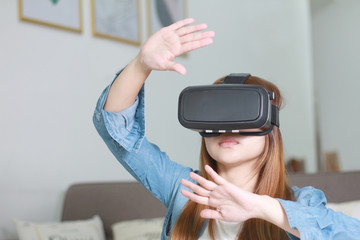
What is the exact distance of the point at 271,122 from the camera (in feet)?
3.20

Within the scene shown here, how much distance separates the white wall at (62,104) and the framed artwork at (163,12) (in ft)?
0.36

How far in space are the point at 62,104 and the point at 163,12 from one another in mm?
900

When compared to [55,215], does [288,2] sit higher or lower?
Result: higher

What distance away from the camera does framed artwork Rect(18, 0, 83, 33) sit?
2.27m

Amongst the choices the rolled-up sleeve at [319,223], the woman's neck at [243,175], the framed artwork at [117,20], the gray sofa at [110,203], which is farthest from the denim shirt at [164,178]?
the framed artwork at [117,20]

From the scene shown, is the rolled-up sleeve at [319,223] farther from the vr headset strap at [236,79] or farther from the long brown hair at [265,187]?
the vr headset strap at [236,79]

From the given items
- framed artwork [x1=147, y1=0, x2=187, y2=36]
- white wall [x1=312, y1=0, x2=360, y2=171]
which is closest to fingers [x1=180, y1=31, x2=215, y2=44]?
framed artwork [x1=147, y1=0, x2=187, y2=36]

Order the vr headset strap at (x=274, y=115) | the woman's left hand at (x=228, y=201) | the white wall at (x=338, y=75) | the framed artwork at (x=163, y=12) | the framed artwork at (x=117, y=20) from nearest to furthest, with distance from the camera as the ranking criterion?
the woman's left hand at (x=228, y=201) < the vr headset strap at (x=274, y=115) < the framed artwork at (x=117, y=20) < the framed artwork at (x=163, y=12) < the white wall at (x=338, y=75)

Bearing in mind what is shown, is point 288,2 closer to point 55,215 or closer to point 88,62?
point 88,62

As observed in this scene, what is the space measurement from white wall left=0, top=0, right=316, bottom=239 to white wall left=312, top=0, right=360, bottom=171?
1.07 metres

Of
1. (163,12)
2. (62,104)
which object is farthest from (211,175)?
(163,12)

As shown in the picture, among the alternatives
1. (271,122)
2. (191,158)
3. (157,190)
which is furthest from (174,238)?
(191,158)

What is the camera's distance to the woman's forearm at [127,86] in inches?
38.6

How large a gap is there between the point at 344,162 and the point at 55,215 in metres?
2.40
